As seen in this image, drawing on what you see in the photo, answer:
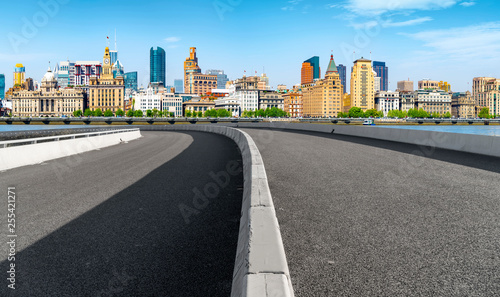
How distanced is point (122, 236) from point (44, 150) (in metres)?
12.4

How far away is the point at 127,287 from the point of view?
3803mm

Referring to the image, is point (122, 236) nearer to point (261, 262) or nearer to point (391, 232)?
point (261, 262)

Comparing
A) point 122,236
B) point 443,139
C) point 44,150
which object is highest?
point 443,139

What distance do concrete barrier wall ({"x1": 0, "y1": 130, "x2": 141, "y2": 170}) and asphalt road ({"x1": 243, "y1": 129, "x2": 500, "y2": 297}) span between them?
8.74 metres

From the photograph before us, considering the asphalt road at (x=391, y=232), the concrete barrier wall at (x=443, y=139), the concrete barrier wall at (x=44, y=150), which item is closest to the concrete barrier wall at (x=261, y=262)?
the asphalt road at (x=391, y=232)

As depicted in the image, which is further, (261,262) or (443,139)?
(443,139)

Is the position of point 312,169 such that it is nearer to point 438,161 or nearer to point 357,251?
point 438,161

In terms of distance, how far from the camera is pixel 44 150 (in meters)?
15.9

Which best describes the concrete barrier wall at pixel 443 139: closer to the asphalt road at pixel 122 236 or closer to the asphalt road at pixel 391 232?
the asphalt road at pixel 391 232

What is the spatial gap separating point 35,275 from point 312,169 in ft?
29.2

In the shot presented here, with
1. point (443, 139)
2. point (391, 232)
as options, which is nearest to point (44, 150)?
point (391, 232)

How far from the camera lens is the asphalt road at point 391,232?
3.75 meters

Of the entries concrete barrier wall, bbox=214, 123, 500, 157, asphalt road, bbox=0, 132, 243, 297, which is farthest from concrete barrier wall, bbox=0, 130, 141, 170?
concrete barrier wall, bbox=214, 123, 500, 157

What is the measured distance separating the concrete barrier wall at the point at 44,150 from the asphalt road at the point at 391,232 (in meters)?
8.74
